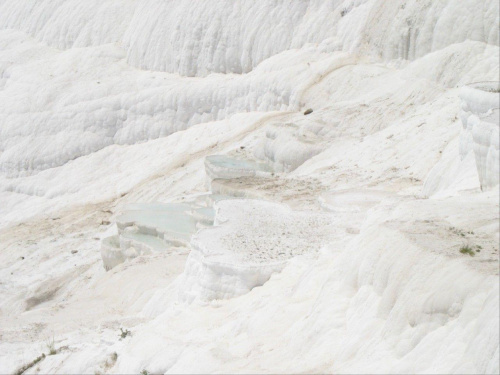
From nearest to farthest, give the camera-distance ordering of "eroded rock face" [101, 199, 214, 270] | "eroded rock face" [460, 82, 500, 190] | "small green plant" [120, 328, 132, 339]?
"eroded rock face" [460, 82, 500, 190]
"small green plant" [120, 328, 132, 339]
"eroded rock face" [101, 199, 214, 270]

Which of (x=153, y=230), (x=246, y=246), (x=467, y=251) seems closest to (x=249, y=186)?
(x=153, y=230)

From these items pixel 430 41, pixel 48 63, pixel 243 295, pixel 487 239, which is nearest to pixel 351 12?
pixel 430 41

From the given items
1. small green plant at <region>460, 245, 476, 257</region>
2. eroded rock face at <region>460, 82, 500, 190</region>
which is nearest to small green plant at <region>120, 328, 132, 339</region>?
eroded rock face at <region>460, 82, 500, 190</region>

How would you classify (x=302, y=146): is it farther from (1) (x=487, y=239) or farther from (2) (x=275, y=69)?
(1) (x=487, y=239)

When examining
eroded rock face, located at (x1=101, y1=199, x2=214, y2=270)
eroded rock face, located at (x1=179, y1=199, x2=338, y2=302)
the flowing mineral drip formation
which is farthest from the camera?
eroded rock face, located at (x1=101, y1=199, x2=214, y2=270)

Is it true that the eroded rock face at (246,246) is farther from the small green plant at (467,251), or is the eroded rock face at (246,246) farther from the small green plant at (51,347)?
the small green plant at (467,251)

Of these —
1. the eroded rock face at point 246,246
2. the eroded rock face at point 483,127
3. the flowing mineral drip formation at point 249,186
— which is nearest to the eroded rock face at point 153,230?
the flowing mineral drip formation at point 249,186

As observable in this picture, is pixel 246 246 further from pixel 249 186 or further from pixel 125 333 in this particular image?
pixel 249 186

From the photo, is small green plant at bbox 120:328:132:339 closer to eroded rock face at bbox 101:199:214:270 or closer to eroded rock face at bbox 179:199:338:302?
eroded rock face at bbox 179:199:338:302
